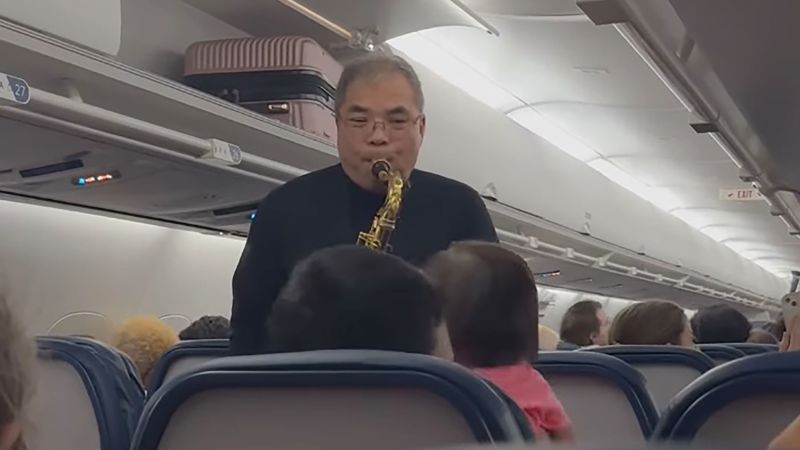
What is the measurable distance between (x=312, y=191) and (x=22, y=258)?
3179 millimetres

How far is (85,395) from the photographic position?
213cm

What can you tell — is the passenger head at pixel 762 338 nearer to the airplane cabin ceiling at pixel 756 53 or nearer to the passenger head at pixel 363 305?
the airplane cabin ceiling at pixel 756 53

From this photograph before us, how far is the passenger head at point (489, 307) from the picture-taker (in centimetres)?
162

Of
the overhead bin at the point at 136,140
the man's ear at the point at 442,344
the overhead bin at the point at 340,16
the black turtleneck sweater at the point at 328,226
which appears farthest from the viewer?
the overhead bin at the point at 340,16

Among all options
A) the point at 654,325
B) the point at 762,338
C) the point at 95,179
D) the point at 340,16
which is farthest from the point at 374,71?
the point at 762,338

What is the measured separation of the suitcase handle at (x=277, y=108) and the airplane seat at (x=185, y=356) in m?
1.67

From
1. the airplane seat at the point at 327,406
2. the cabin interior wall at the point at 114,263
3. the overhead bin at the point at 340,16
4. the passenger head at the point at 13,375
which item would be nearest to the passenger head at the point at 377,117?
the airplane seat at the point at 327,406

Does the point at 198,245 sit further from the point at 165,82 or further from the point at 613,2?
the point at 613,2

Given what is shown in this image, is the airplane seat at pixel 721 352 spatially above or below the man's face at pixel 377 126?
below

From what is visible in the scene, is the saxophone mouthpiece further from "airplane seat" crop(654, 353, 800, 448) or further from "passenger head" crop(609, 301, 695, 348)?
"passenger head" crop(609, 301, 695, 348)

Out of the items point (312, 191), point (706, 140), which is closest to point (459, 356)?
point (312, 191)

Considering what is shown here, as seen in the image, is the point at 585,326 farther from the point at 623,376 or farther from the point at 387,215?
the point at 387,215

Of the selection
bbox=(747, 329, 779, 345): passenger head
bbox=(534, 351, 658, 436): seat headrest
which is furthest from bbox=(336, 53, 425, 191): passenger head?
bbox=(747, 329, 779, 345): passenger head

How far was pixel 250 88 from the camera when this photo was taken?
445 cm
